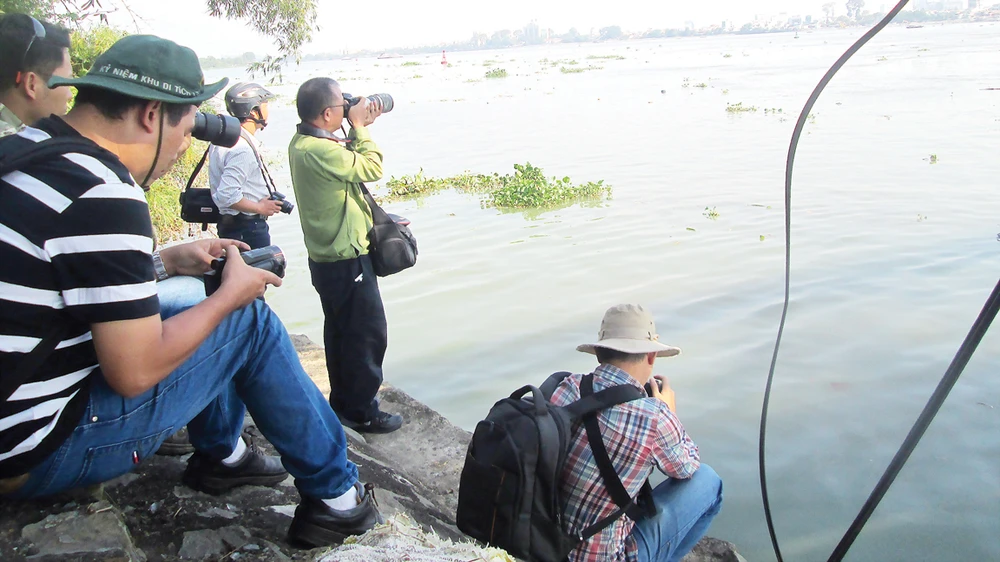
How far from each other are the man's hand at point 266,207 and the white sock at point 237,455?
6.76 feet

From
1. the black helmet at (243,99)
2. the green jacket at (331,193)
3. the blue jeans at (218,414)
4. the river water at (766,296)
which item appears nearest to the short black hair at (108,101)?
the blue jeans at (218,414)

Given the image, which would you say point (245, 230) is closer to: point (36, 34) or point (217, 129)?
point (217, 129)

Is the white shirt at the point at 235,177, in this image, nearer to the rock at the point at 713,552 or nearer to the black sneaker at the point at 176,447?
the black sneaker at the point at 176,447

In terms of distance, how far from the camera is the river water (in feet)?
12.2

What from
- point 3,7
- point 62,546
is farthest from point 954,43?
point 62,546

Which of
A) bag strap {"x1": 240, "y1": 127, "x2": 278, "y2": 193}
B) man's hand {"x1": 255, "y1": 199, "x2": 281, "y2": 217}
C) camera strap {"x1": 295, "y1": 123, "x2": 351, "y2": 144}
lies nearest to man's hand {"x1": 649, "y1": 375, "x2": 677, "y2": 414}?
camera strap {"x1": 295, "y1": 123, "x2": 351, "y2": 144}

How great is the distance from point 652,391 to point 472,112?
67.1ft

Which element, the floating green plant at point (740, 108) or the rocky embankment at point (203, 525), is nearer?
the rocky embankment at point (203, 525)

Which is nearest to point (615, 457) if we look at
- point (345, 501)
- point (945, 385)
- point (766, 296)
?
point (345, 501)

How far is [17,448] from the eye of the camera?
1646mm

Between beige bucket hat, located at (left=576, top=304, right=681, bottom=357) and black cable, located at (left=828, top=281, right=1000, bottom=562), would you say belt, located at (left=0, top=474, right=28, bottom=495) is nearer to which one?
beige bucket hat, located at (left=576, top=304, right=681, bottom=357)

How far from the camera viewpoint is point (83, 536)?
1.89 metres

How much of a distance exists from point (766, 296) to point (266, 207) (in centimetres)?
417

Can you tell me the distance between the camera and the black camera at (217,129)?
3195mm
